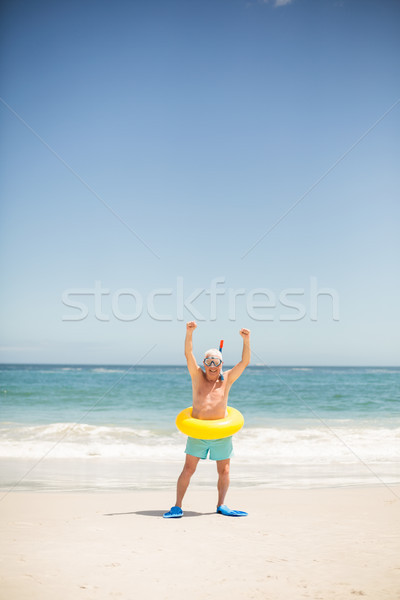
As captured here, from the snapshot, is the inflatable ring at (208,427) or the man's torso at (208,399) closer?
the inflatable ring at (208,427)

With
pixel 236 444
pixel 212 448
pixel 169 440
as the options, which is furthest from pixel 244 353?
pixel 169 440

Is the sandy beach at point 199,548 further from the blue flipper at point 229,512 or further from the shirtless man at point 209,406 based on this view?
the shirtless man at point 209,406

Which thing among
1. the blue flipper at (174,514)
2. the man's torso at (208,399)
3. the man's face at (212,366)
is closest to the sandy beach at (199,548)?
the blue flipper at (174,514)

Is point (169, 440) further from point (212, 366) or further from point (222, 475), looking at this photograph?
point (212, 366)

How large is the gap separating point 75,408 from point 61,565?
1181 cm

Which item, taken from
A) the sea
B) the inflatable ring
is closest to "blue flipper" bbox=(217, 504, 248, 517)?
the inflatable ring

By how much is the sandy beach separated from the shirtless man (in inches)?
10.3

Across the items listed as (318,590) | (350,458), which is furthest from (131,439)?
(318,590)

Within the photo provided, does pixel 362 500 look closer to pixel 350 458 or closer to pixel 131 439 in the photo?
pixel 350 458

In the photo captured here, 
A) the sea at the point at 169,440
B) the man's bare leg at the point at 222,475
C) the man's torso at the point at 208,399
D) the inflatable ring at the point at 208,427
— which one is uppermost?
the man's torso at the point at 208,399

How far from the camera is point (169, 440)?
970 cm

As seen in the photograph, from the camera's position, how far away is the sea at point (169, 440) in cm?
611

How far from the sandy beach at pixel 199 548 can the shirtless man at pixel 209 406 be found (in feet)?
0.86

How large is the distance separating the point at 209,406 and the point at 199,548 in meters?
1.13
